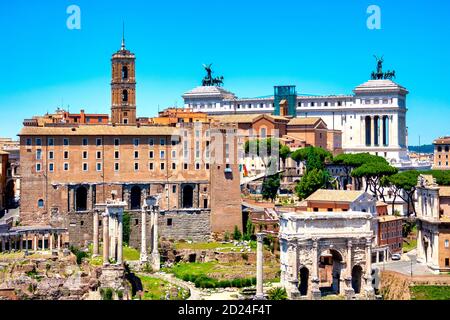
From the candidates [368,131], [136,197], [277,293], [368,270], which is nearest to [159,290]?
[277,293]

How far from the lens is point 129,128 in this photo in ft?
218

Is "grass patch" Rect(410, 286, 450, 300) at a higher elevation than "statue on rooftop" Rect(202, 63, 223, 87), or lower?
→ lower

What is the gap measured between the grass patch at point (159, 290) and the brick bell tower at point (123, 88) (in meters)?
20.3

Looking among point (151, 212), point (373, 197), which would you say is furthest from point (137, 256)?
point (373, 197)

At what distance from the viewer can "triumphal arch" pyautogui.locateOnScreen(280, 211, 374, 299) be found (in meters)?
52.5

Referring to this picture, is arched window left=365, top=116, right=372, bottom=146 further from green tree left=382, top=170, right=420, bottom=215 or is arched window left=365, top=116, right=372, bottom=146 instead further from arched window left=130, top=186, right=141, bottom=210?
arched window left=130, top=186, right=141, bottom=210

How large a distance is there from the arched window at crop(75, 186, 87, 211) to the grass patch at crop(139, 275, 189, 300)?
10379 millimetres

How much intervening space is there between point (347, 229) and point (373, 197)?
10230 millimetres

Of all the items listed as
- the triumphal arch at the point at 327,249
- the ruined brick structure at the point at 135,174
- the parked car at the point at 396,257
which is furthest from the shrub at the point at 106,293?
the parked car at the point at 396,257

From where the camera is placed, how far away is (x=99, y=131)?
65.1 m

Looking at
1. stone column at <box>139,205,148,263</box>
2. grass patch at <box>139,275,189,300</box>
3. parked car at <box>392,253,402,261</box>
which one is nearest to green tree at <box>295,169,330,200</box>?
parked car at <box>392,253,402,261</box>
